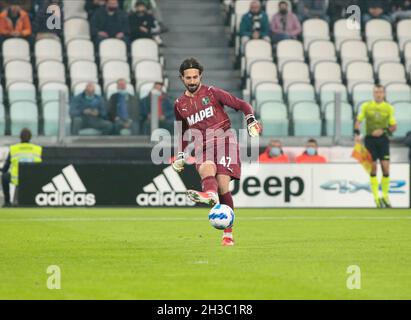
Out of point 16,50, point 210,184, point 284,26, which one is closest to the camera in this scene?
point 210,184

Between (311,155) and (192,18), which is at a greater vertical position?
(192,18)

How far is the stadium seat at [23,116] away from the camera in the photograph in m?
24.9

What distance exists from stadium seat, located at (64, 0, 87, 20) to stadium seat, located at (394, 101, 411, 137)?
7.48 meters

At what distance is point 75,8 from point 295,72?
5.23 meters

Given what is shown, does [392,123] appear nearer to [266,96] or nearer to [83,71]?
[266,96]

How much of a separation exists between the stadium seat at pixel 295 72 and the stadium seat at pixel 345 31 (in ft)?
5.15

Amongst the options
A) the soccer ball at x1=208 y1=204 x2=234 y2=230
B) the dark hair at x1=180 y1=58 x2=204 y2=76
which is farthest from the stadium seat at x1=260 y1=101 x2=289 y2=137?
the soccer ball at x1=208 y1=204 x2=234 y2=230

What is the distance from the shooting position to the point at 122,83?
25141 mm

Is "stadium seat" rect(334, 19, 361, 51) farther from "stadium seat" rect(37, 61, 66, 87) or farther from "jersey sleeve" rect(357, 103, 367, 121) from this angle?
"stadium seat" rect(37, 61, 66, 87)

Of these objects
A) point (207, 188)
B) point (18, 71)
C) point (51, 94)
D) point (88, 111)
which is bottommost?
point (207, 188)

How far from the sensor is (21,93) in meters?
25.1

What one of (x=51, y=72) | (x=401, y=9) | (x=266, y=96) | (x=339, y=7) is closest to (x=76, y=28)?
A: (x=51, y=72)

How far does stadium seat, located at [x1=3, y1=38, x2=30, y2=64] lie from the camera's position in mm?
26984

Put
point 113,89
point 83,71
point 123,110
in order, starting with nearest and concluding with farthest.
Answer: point 123,110
point 113,89
point 83,71
